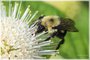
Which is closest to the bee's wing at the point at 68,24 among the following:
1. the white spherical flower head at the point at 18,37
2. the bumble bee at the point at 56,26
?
the bumble bee at the point at 56,26

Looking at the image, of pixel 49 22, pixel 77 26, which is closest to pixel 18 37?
pixel 49 22

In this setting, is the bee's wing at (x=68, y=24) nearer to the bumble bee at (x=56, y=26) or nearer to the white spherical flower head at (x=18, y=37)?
the bumble bee at (x=56, y=26)

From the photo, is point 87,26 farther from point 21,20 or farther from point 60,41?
point 21,20

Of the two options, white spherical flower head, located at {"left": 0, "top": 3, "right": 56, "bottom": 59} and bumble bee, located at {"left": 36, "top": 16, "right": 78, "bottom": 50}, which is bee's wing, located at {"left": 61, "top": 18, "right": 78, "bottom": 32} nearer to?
bumble bee, located at {"left": 36, "top": 16, "right": 78, "bottom": 50}

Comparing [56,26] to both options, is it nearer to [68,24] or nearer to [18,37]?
[68,24]

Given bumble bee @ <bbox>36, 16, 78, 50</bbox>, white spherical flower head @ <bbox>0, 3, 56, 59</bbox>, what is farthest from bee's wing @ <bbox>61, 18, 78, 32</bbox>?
white spherical flower head @ <bbox>0, 3, 56, 59</bbox>
